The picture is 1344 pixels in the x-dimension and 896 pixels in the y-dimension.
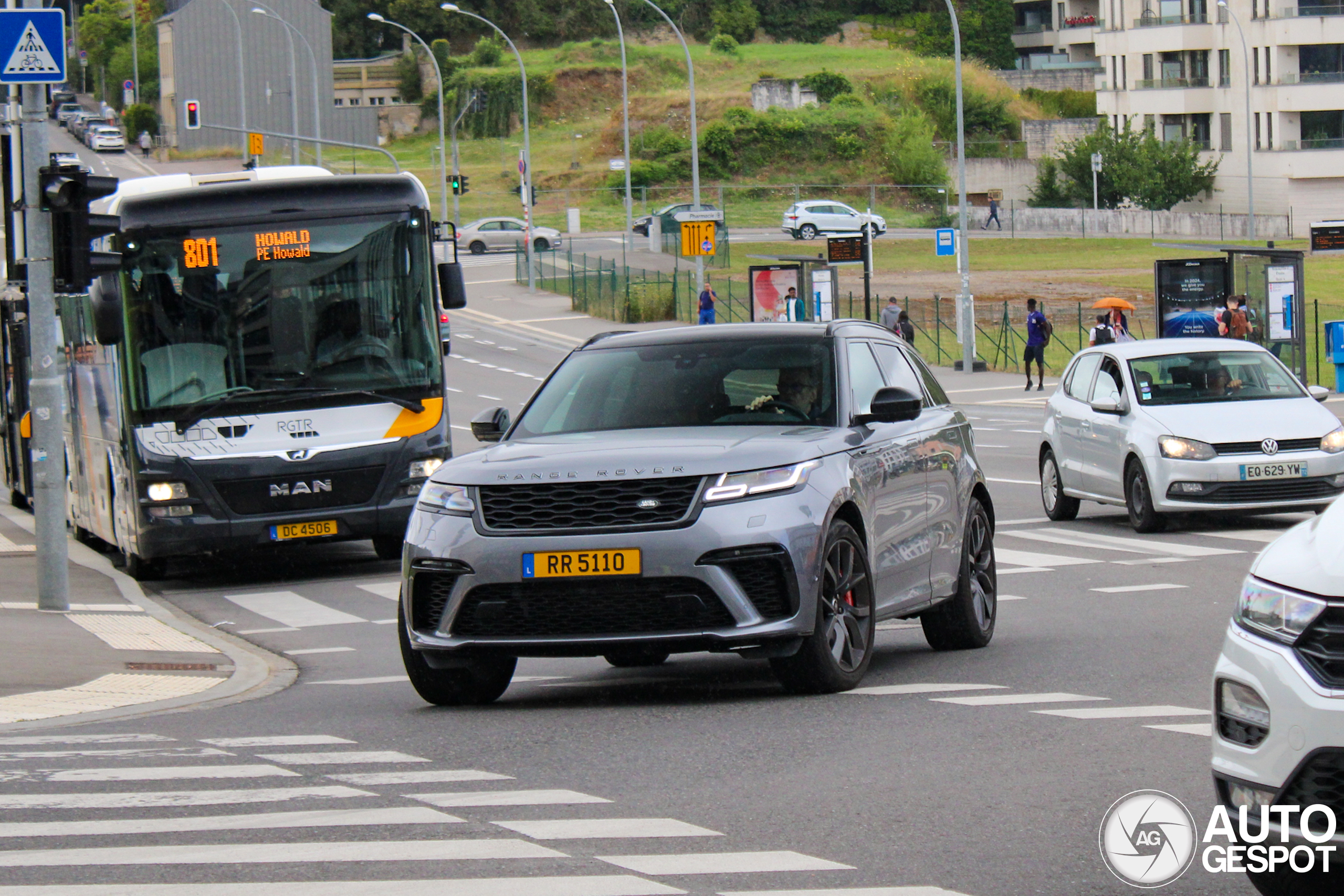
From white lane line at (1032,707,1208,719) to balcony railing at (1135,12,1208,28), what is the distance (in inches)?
3724

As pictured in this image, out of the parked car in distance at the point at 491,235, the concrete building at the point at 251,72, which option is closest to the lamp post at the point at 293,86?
the concrete building at the point at 251,72

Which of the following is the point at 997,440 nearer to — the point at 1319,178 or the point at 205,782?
the point at 205,782

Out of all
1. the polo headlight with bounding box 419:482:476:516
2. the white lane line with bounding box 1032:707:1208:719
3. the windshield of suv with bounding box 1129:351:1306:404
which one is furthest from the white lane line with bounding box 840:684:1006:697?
the windshield of suv with bounding box 1129:351:1306:404

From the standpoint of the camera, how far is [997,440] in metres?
30.7

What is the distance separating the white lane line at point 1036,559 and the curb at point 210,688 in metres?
6.02

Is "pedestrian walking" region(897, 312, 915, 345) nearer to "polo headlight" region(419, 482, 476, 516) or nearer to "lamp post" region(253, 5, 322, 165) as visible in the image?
"lamp post" region(253, 5, 322, 165)

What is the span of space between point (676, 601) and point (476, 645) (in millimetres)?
950

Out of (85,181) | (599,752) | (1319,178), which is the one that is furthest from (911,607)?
(1319,178)

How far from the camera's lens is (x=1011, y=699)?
30.0 ft

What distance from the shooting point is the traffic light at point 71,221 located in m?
14.0

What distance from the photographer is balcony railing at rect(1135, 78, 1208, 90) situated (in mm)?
98812

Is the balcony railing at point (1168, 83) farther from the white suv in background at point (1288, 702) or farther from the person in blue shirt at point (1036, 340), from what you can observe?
the white suv in background at point (1288, 702)
